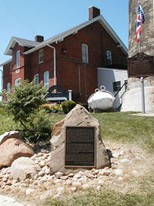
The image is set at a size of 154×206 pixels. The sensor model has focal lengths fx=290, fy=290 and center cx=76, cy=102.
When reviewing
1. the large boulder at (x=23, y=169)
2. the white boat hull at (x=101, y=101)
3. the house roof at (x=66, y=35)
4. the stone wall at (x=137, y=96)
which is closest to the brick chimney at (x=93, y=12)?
the house roof at (x=66, y=35)

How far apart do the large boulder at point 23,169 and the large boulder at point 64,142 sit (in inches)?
17.6

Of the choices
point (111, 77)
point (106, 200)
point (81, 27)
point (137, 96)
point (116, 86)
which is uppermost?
point (81, 27)

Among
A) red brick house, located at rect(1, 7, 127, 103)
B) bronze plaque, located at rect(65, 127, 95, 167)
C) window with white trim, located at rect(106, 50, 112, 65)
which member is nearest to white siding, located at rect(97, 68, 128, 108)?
red brick house, located at rect(1, 7, 127, 103)

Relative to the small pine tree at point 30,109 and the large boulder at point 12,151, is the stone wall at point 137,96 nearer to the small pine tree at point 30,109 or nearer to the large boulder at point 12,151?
the small pine tree at point 30,109

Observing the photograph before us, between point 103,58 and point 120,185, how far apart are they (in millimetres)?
27050

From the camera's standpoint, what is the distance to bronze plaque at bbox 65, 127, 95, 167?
6598mm

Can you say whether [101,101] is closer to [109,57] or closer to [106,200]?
[109,57]

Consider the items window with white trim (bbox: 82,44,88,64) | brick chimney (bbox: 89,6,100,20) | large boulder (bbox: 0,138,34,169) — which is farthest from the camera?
brick chimney (bbox: 89,6,100,20)

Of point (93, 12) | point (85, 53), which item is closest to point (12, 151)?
point (85, 53)

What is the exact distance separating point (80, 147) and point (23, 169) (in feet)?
4.53

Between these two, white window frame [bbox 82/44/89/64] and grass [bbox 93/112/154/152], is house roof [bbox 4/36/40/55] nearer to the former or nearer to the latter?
white window frame [bbox 82/44/89/64]

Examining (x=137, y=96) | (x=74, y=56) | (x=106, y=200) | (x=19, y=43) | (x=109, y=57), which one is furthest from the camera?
(x=109, y=57)

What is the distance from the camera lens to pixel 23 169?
6523 mm

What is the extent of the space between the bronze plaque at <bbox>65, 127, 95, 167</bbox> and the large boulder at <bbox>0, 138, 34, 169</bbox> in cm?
144
